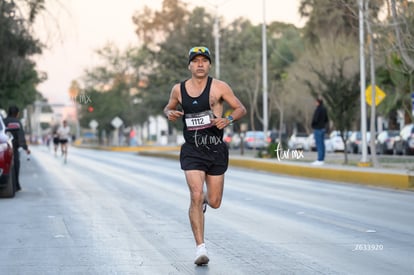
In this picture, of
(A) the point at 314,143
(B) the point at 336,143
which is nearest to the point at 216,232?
(B) the point at 336,143

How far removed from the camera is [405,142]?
42.2 meters

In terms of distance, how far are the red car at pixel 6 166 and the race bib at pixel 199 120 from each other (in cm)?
834

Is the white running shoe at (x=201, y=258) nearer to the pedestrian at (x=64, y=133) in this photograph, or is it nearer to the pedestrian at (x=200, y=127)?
the pedestrian at (x=200, y=127)

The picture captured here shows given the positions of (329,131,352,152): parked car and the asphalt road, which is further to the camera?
(329,131,352,152): parked car

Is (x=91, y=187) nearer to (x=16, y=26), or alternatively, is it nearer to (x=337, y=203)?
(x=337, y=203)

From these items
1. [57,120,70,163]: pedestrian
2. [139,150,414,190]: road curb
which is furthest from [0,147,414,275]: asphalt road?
[57,120,70,163]: pedestrian

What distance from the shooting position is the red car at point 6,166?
54.3 feet

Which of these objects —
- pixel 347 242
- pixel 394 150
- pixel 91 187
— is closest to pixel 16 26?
pixel 91 187

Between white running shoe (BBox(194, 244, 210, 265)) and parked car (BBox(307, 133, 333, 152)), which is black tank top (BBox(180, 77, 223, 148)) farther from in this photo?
parked car (BBox(307, 133, 333, 152))

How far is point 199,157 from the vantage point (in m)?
8.93

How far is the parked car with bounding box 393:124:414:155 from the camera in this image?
41.6m

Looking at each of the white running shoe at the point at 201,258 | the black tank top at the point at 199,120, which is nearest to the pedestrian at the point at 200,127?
the black tank top at the point at 199,120

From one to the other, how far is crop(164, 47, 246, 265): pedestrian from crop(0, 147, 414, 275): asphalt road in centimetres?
62

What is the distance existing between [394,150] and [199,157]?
3651 centimetres
